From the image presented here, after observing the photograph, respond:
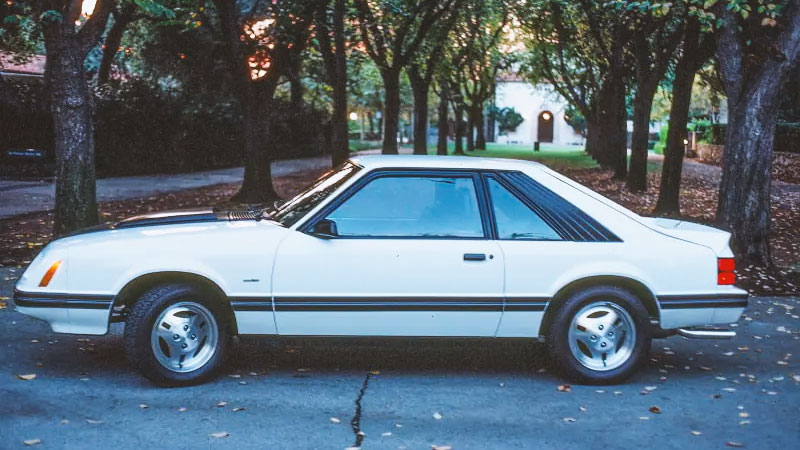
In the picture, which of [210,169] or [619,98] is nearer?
[619,98]

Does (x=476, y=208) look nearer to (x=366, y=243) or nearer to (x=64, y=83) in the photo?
(x=366, y=243)

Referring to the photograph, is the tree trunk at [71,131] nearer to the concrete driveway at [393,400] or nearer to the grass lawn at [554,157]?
the concrete driveway at [393,400]

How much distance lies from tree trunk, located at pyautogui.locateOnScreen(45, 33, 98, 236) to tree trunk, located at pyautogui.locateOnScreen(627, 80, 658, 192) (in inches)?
568

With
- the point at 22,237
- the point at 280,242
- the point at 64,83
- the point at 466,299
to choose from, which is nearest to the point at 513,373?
the point at 466,299

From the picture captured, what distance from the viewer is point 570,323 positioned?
19.5 feet

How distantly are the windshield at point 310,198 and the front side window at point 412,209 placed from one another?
0.22 m

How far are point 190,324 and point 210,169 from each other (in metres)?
24.6

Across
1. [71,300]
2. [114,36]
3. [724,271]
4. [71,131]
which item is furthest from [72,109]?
[114,36]

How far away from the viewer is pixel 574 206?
604 cm

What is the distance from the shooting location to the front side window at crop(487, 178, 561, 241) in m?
5.96

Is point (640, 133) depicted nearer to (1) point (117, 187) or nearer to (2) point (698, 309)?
(1) point (117, 187)

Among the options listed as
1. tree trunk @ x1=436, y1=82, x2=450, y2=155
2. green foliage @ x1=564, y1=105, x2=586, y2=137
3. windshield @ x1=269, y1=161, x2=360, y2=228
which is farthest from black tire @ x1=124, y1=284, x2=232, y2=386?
green foliage @ x1=564, y1=105, x2=586, y2=137

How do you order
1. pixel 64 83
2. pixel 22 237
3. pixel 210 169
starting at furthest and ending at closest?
pixel 210 169
pixel 22 237
pixel 64 83

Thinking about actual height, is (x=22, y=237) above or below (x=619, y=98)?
below
